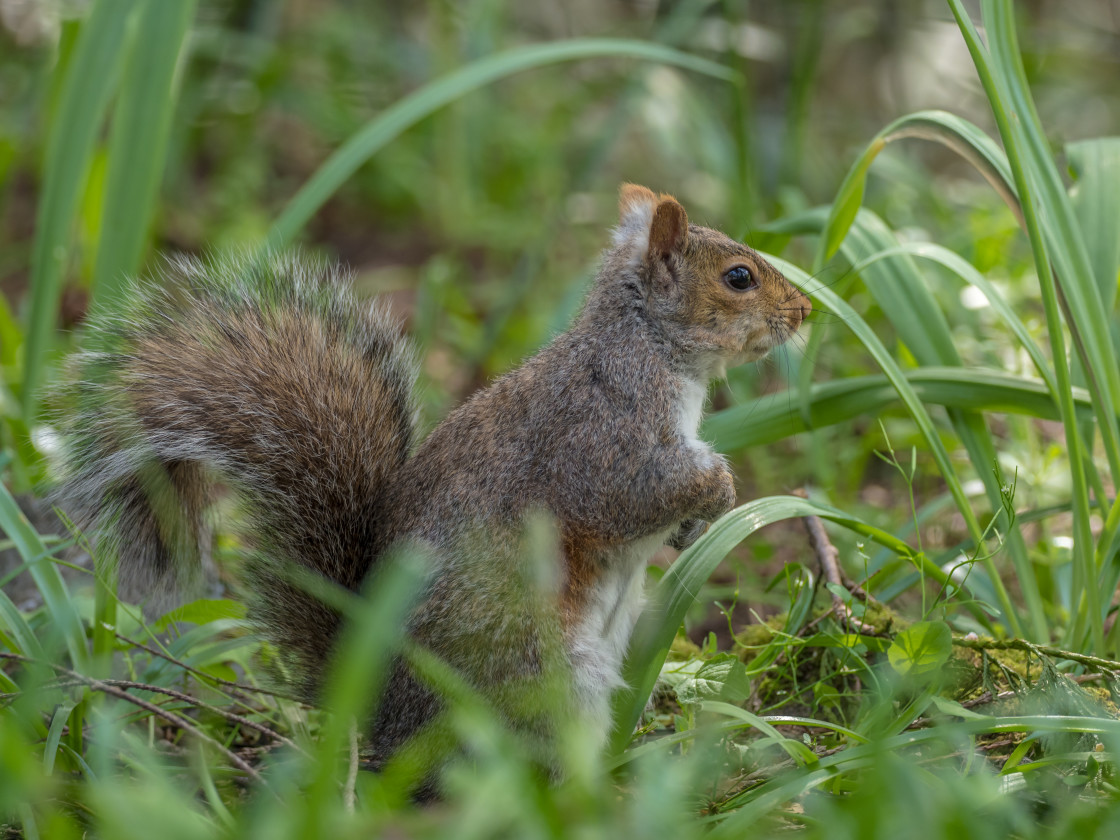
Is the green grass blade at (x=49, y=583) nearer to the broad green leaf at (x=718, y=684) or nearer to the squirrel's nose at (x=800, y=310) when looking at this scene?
the broad green leaf at (x=718, y=684)

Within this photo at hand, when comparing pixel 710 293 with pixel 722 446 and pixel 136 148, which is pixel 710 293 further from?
pixel 136 148

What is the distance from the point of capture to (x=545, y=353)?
86.2 inches

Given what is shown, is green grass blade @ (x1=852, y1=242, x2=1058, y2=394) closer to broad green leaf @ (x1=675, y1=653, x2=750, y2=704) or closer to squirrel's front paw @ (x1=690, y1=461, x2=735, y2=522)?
squirrel's front paw @ (x1=690, y1=461, x2=735, y2=522)

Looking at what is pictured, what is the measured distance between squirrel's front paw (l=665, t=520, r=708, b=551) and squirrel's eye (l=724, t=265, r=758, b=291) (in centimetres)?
51

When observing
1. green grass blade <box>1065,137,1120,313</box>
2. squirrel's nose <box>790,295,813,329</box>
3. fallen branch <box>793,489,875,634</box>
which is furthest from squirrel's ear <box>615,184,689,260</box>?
green grass blade <box>1065,137,1120,313</box>

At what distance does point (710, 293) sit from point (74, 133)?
1.74 meters

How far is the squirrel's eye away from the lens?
219cm

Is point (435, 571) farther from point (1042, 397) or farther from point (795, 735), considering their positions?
point (1042, 397)

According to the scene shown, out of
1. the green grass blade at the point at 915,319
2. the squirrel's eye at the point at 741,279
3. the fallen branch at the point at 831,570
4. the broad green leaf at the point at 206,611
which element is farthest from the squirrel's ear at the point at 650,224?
the broad green leaf at the point at 206,611

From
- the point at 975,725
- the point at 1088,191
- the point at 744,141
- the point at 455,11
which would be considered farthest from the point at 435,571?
the point at 455,11

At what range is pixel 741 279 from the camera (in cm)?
220

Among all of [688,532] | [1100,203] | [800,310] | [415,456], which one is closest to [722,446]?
[688,532]

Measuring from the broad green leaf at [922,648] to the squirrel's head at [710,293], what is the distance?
2.33 ft

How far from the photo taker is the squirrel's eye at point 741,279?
219 cm
